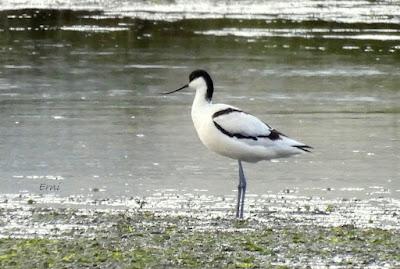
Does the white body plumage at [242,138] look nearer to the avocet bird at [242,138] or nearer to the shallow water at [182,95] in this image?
the avocet bird at [242,138]

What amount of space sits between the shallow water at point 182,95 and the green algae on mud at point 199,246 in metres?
1.96

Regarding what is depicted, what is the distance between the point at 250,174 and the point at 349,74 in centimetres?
961

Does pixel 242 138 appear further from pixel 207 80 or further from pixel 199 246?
pixel 199 246

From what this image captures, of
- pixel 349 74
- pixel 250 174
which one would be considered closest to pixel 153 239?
pixel 250 174

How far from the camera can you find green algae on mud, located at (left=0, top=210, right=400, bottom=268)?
8.49 meters

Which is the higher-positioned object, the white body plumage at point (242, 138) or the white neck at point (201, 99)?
the white neck at point (201, 99)

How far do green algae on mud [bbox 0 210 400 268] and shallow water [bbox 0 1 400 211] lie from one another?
1.96 meters

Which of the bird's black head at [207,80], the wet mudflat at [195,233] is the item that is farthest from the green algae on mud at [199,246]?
the bird's black head at [207,80]

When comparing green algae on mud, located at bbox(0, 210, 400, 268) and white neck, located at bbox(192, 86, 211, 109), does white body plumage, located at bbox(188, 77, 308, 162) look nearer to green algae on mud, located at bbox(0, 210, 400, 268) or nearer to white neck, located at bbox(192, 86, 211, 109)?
white neck, located at bbox(192, 86, 211, 109)

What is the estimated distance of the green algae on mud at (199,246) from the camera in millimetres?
8492

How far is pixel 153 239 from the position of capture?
31.0 feet

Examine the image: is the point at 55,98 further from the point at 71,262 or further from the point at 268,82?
the point at 71,262

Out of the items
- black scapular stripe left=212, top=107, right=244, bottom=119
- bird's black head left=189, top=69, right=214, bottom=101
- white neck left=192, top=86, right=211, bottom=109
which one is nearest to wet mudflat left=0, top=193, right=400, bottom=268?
black scapular stripe left=212, top=107, right=244, bottom=119

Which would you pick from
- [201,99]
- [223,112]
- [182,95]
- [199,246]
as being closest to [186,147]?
[201,99]
